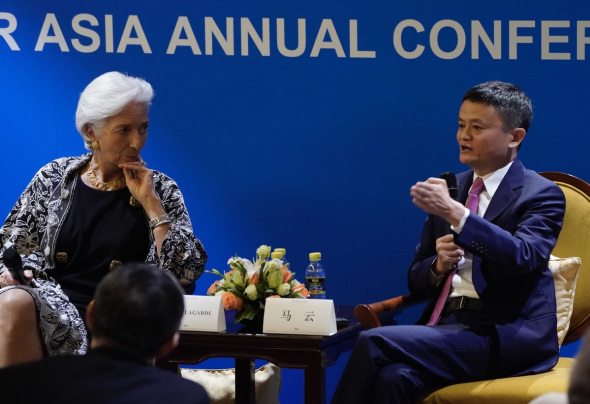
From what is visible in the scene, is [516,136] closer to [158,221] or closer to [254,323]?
[254,323]

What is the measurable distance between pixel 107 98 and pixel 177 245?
0.71 metres

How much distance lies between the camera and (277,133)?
4609 millimetres

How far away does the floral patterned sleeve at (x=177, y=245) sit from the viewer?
384cm

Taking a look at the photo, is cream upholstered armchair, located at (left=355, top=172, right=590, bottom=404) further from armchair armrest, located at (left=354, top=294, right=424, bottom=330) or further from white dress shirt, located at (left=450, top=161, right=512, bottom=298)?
white dress shirt, located at (left=450, top=161, right=512, bottom=298)

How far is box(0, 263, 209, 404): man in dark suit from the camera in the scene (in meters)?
1.69

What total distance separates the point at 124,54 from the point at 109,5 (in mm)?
245

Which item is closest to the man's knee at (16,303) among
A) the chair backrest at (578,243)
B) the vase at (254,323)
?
the vase at (254,323)

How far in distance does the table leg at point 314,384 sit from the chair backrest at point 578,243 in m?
1.09

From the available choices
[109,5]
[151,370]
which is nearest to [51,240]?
[109,5]

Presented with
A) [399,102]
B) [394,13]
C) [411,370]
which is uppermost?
[394,13]

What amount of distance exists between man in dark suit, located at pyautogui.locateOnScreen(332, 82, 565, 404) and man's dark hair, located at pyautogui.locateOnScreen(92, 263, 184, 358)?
1.45 meters

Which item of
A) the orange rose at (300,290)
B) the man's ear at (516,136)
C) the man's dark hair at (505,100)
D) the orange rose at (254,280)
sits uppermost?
the man's dark hair at (505,100)

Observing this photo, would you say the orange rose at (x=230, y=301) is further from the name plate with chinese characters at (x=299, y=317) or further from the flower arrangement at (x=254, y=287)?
the name plate with chinese characters at (x=299, y=317)

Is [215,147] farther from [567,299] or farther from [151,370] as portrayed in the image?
[151,370]
